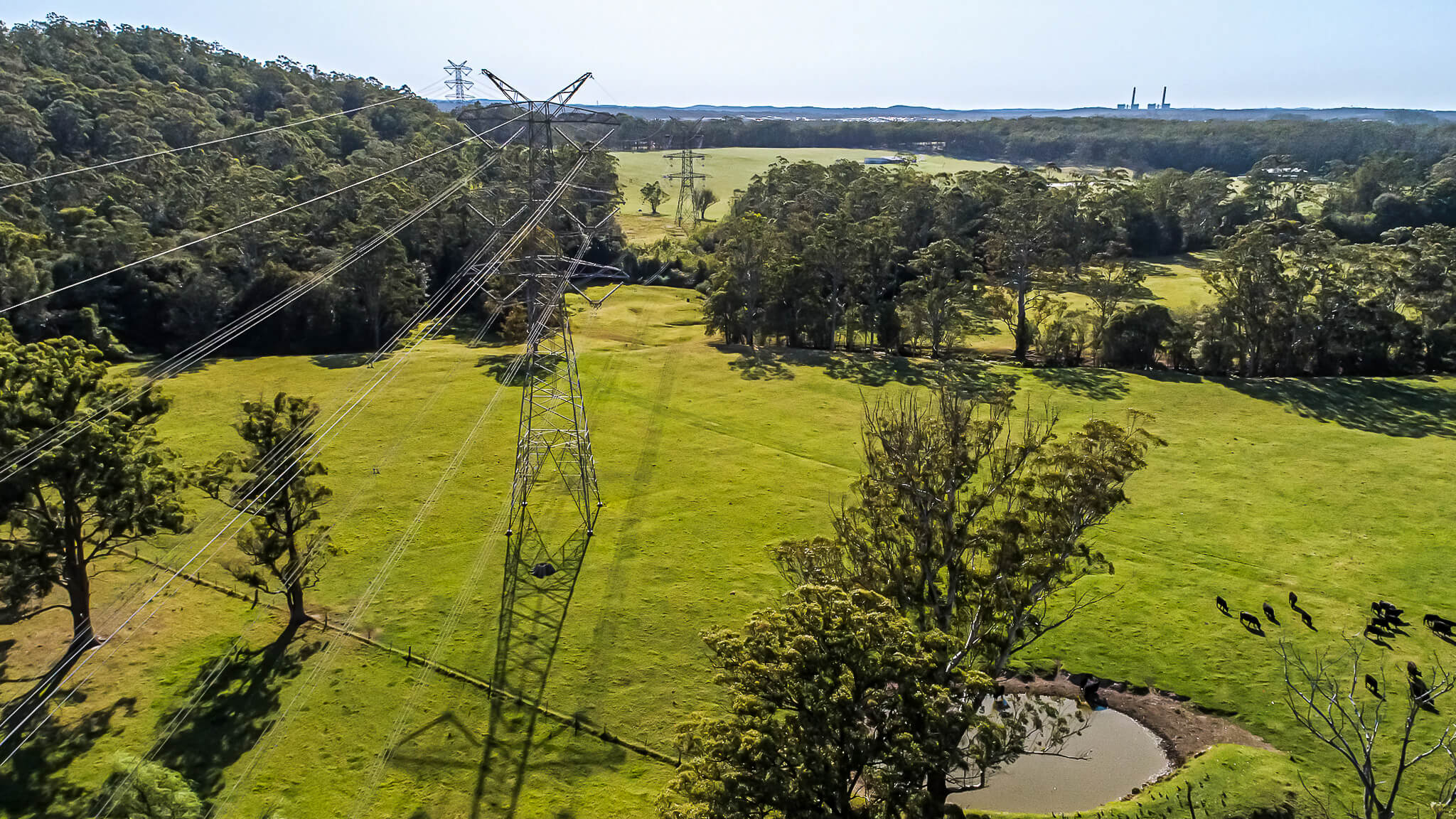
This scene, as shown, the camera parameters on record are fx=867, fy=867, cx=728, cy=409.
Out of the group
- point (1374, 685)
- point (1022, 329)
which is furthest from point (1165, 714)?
point (1022, 329)

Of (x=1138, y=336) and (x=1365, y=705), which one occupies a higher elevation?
(x=1138, y=336)

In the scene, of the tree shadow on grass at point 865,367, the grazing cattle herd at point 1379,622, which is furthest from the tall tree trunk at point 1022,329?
the grazing cattle herd at point 1379,622

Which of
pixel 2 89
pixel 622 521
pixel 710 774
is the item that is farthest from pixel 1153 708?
pixel 2 89

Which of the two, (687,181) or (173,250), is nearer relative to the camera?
(173,250)

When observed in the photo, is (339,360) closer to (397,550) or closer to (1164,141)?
(397,550)

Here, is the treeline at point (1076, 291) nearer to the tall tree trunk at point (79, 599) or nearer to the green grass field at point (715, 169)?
the green grass field at point (715, 169)

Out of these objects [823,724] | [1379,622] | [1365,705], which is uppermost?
[823,724]
